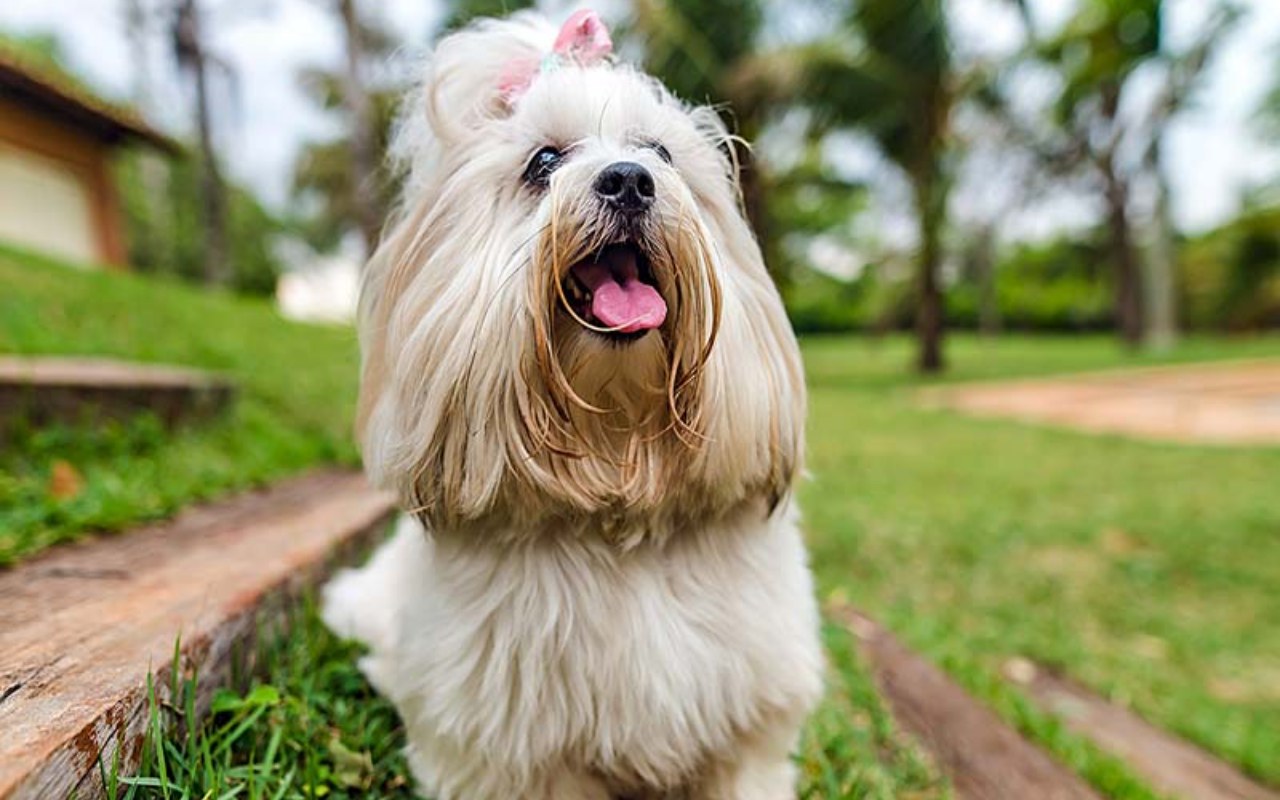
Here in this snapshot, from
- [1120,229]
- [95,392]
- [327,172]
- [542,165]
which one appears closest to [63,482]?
[95,392]

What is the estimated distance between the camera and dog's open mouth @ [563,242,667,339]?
134 centimetres

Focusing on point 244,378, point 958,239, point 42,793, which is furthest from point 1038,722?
point 958,239

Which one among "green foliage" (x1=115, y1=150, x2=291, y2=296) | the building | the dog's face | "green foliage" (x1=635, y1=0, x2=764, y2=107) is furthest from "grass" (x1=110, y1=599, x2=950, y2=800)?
"green foliage" (x1=115, y1=150, x2=291, y2=296)

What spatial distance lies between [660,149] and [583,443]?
552mm

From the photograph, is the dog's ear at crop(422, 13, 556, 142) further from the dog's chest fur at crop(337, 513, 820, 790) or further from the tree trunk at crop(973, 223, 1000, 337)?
the tree trunk at crop(973, 223, 1000, 337)

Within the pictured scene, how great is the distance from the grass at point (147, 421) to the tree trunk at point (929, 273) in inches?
402

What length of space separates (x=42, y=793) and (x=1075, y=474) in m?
6.99

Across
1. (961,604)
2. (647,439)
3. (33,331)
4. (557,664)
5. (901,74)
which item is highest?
(901,74)

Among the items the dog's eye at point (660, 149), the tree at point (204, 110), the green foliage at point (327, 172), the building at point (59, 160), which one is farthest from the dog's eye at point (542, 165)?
the green foliage at point (327, 172)

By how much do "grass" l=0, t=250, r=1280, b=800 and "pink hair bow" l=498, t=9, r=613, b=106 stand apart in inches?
26.9

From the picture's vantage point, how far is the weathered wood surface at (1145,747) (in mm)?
2639

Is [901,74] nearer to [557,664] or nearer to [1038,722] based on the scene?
[1038,722]

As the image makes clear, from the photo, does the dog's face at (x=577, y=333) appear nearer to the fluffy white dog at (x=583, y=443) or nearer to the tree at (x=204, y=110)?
the fluffy white dog at (x=583, y=443)

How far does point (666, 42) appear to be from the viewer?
38.7ft
